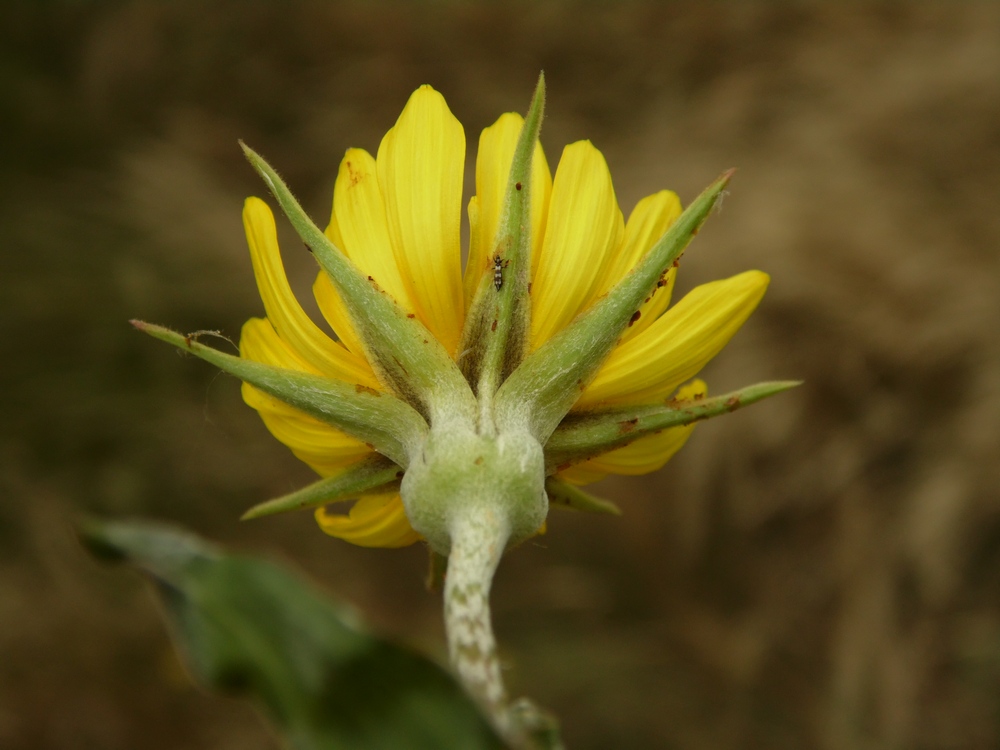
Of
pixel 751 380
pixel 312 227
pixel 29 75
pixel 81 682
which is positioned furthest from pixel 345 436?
pixel 29 75

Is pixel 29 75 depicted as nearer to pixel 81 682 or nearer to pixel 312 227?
pixel 81 682

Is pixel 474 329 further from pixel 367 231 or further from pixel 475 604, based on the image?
pixel 475 604

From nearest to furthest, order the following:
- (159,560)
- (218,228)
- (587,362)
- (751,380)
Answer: (159,560) < (587,362) < (751,380) < (218,228)

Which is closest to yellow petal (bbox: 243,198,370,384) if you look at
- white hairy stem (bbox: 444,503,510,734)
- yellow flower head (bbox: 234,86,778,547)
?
yellow flower head (bbox: 234,86,778,547)

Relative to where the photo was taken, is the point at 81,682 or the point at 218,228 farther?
the point at 218,228

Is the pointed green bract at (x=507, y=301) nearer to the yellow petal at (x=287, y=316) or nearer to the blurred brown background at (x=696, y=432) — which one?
the yellow petal at (x=287, y=316)

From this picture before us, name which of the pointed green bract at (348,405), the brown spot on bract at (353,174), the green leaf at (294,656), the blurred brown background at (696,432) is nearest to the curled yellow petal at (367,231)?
the brown spot on bract at (353,174)

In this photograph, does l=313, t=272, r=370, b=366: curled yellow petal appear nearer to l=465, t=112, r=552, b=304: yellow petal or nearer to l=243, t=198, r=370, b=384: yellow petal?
l=243, t=198, r=370, b=384: yellow petal

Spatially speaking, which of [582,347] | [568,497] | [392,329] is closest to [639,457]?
[568,497]
